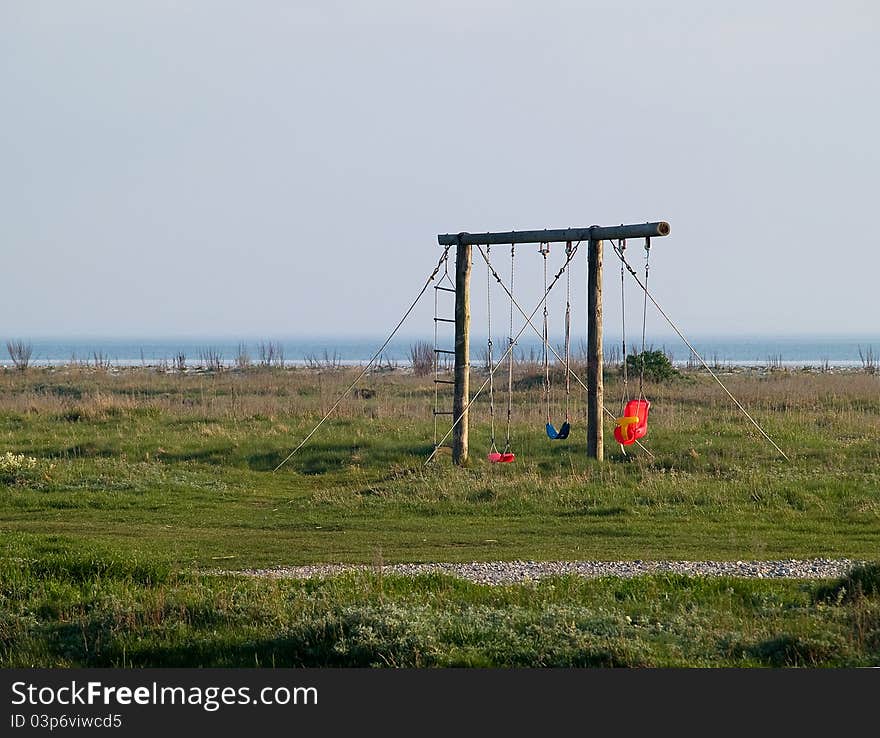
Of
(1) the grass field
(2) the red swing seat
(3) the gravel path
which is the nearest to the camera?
(1) the grass field

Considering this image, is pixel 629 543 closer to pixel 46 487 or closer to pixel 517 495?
pixel 517 495

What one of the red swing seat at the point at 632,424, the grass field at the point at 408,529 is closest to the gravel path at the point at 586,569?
the grass field at the point at 408,529

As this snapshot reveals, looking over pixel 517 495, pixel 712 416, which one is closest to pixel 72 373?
pixel 712 416

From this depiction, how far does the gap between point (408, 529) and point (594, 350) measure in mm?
6090

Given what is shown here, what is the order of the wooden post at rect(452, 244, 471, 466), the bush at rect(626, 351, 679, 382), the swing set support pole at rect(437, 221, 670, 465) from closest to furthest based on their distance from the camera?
the swing set support pole at rect(437, 221, 670, 465), the wooden post at rect(452, 244, 471, 466), the bush at rect(626, 351, 679, 382)

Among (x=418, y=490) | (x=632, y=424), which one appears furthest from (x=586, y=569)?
(x=418, y=490)

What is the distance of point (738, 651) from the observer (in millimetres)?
9195

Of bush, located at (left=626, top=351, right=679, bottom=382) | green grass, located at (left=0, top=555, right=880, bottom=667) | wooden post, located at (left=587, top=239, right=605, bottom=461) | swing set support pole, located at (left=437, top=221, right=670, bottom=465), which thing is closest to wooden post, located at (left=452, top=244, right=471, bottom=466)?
swing set support pole, located at (left=437, top=221, right=670, bottom=465)

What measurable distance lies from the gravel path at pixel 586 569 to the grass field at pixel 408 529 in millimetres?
636

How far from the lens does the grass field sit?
955 centimetres

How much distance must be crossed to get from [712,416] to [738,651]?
18.2 meters

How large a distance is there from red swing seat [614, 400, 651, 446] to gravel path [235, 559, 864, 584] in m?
5.42

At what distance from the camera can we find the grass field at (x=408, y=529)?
9555 mm

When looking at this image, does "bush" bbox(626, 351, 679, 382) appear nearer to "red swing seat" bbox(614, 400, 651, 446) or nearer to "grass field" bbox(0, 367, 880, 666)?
"grass field" bbox(0, 367, 880, 666)
